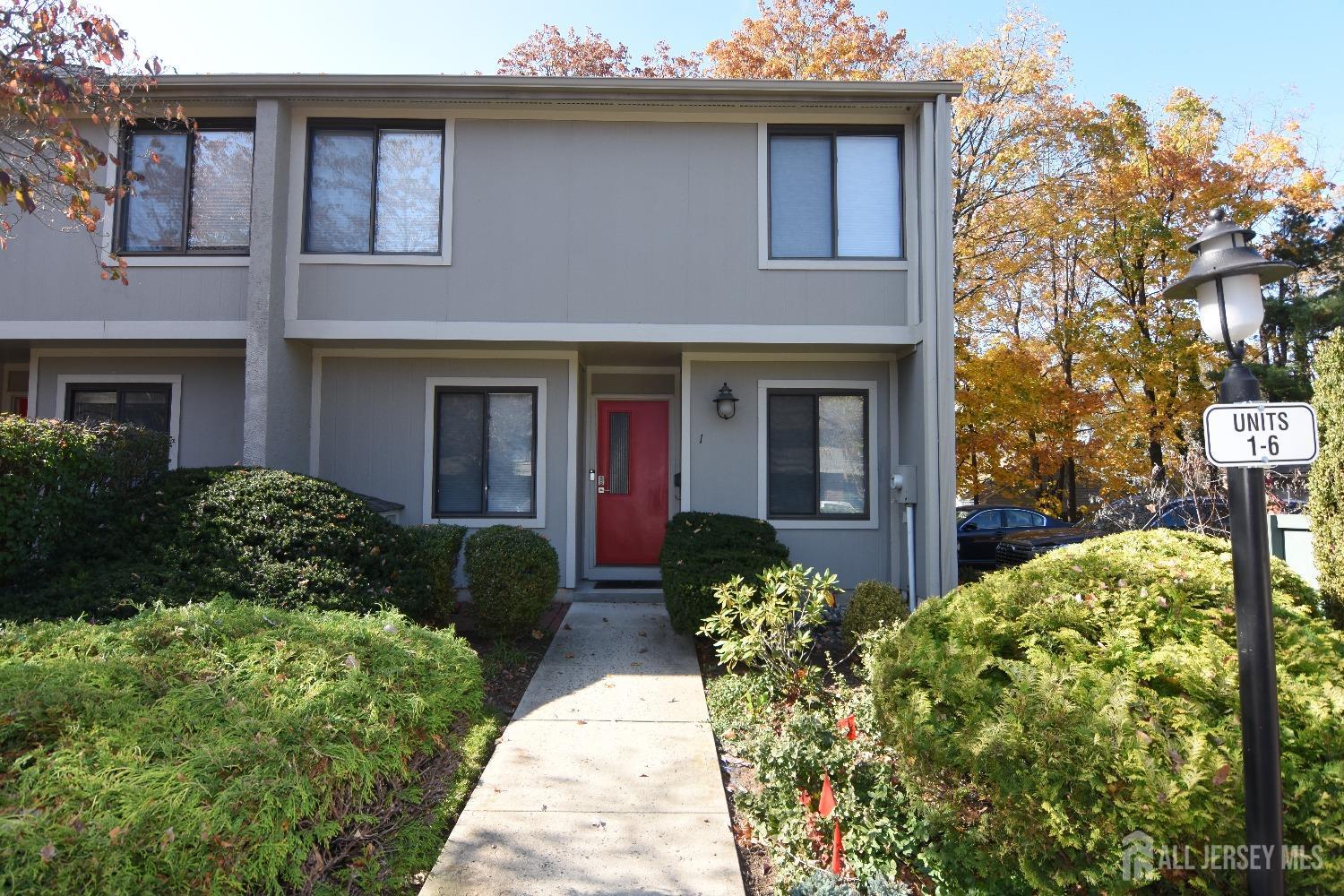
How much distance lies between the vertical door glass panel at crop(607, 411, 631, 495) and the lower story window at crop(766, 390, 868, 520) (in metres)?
2.10

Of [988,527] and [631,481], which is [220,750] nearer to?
[631,481]

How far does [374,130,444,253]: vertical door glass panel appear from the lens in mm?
8211

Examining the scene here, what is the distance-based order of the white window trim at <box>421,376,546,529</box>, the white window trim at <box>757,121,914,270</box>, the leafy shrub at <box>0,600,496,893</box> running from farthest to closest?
the white window trim at <box>421,376,546,529</box>
the white window trim at <box>757,121,914,270</box>
the leafy shrub at <box>0,600,496,893</box>

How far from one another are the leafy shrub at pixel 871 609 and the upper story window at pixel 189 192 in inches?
297

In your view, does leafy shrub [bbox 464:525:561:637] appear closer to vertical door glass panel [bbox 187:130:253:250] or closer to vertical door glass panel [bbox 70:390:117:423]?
vertical door glass panel [bbox 187:130:253:250]

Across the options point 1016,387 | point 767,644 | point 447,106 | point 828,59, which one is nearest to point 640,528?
point 767,644

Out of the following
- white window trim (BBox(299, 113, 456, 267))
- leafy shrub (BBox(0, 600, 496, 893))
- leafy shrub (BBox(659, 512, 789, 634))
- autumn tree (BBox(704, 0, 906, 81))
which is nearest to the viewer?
leafy shrub (BBox(0, 600, 496, 893))

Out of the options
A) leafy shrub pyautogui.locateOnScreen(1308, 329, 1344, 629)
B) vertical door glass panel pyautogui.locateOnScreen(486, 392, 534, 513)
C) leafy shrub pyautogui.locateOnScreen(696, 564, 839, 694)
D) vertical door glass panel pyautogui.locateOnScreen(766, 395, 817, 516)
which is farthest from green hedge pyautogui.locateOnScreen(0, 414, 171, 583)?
leafy shrub pyautogui.locateOnScreen(1308, 329, 1344, 629)

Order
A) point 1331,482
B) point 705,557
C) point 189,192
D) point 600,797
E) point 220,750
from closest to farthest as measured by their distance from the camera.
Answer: point 220,750 → point 600,797 → point 1331,482 → point 705,557 → point 189,192

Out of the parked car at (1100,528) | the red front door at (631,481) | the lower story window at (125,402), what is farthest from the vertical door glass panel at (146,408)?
the parked car at (1100,528)

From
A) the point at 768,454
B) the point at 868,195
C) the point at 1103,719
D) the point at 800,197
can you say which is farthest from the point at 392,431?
the point at 1103,719

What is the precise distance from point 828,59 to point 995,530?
439 inches
